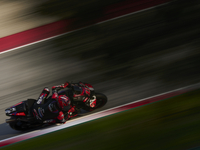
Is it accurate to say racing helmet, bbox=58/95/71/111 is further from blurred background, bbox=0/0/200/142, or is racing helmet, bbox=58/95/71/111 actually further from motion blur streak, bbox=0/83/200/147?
blurred background, bbox=0/0/200/142

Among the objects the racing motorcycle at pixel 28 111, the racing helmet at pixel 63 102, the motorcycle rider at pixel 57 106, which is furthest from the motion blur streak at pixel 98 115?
the racing helmet at pixel 63 102

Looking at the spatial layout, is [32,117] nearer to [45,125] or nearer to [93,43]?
[45,125]

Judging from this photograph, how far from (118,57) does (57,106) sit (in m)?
3.68

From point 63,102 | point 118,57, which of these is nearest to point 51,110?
point 63,102

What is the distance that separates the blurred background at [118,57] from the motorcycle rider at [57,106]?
1.45 m

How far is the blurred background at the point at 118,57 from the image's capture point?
8148mm

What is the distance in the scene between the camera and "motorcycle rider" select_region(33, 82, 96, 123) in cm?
638

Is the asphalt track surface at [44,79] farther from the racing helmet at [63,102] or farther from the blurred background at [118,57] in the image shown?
the racing helmet at [63,102]

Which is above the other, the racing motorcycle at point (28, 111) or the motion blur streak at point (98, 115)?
the racing motorcycle at point (28, 111)

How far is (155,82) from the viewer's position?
26.6 feet

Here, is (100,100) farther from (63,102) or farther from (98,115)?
(63,102)

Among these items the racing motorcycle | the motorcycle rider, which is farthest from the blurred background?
the motorcycle rider

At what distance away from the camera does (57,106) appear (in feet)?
21.4

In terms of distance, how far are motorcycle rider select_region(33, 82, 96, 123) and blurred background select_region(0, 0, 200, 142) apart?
145cm
